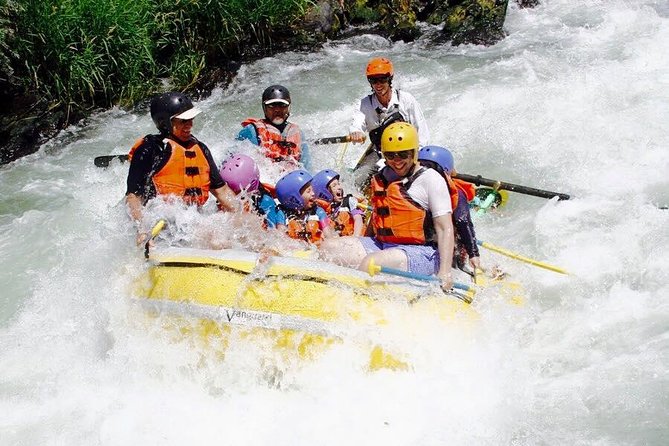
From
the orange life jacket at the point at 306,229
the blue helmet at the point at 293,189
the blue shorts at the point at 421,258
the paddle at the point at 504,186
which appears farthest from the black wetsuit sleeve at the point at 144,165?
the paddle at the point at 504,186

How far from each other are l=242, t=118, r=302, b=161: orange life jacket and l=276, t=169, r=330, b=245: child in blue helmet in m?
0.89

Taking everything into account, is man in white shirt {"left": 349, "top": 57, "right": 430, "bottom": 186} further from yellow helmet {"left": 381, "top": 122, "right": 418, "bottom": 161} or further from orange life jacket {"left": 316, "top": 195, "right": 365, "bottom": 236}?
yellow helmet {"left": 381, "top": 122, "right": 418, "bottom": 161}

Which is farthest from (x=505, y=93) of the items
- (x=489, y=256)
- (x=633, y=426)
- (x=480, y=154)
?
(x=633, y=426)

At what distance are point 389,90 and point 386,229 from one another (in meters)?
1.80

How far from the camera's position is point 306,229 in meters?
4.96

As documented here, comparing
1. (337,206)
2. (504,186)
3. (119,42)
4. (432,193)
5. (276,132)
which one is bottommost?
(504,186)

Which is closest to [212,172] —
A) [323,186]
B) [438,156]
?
[323,186]

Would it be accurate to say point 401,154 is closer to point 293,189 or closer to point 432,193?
point 432,193

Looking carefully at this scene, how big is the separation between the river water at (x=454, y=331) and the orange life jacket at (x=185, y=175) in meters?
0.38

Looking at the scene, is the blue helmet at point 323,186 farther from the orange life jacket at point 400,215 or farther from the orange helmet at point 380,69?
the orange helmet at point 380,69

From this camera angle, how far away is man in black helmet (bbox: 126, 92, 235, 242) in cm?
457

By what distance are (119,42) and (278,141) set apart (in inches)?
179

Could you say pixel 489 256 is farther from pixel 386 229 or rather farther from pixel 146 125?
pixel 146 125

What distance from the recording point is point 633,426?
3721 millimetres
